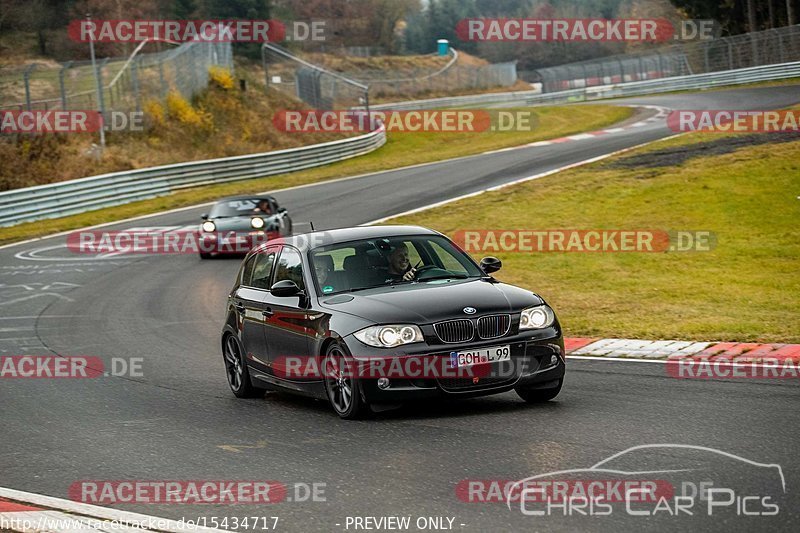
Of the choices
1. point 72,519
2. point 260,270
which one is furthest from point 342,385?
point 72,519

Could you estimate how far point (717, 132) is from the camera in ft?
110

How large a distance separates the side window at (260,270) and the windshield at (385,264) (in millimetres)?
840

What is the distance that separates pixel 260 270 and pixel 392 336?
2699 mm

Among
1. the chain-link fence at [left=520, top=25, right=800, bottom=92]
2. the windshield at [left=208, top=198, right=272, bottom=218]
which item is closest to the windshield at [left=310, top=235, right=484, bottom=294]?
the windshield at [left=208, top=198, right=272, bottom=218]

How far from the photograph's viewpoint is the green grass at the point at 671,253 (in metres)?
14.2

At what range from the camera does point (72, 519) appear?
21.4ft

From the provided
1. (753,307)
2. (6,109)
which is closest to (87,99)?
(6,109)

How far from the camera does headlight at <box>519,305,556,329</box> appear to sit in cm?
887

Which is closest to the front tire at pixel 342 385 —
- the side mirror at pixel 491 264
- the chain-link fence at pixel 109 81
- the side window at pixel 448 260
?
the side window at pixel 448 260

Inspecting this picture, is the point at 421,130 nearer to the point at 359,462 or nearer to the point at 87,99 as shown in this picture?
the point at 87,99

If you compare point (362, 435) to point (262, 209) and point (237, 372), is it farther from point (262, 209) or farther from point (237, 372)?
point (262, 209)

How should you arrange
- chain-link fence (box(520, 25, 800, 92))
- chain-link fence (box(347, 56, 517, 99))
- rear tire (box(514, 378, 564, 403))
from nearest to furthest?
rear tire (box(514, 378, 564, 403))
chain-link fence (box(520, 25, 800, 92))
chain-link fence (box(347, 56, 517, 99))

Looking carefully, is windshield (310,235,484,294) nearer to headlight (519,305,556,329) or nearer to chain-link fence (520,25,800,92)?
headlight (519,305,556,329)

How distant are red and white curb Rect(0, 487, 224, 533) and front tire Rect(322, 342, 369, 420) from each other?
2.42m
